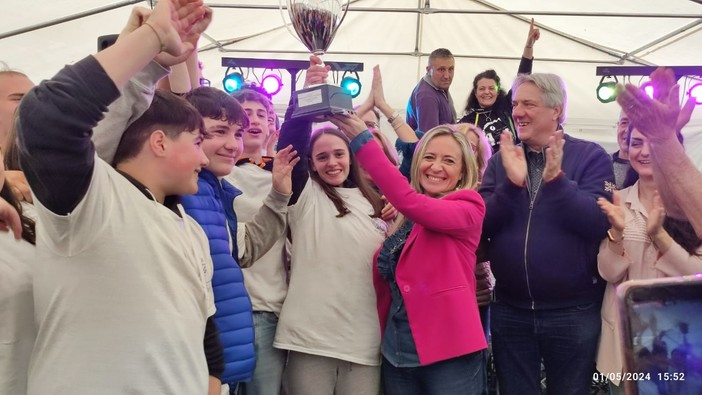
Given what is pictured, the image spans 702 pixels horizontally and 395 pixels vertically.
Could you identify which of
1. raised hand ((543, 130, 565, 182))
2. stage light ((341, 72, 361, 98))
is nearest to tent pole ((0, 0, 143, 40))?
stage light ((341, 72, 361, 98))

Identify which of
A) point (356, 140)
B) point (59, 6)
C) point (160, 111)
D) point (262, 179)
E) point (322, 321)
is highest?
point (59, 6)

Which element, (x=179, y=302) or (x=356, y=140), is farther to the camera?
(x=356, y=140)

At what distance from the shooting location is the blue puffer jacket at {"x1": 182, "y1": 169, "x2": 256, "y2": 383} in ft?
6.53

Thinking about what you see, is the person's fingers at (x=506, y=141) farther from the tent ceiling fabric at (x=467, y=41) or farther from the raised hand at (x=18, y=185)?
the tent ceiling fabric at (x=467, y=41)

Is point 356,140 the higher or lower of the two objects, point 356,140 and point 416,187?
the higher

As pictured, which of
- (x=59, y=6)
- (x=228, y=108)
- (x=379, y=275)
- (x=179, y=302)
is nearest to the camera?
(x=179, y=302)

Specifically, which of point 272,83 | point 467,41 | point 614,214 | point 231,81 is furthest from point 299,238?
point 467,41

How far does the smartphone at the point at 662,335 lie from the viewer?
2.70 feet

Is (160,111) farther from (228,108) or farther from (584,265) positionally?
(584,265)

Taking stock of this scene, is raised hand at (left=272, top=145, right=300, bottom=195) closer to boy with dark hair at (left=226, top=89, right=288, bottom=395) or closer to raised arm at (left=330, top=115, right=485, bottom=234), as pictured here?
boy with dark hair at (left=226, top=89, right=288, bottom=395)

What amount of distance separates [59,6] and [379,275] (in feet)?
14.3

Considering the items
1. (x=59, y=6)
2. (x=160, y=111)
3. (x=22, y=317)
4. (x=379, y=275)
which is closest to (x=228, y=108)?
(x=160, y=111)

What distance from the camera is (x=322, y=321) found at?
2412 mm

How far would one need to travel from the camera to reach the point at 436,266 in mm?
2346
